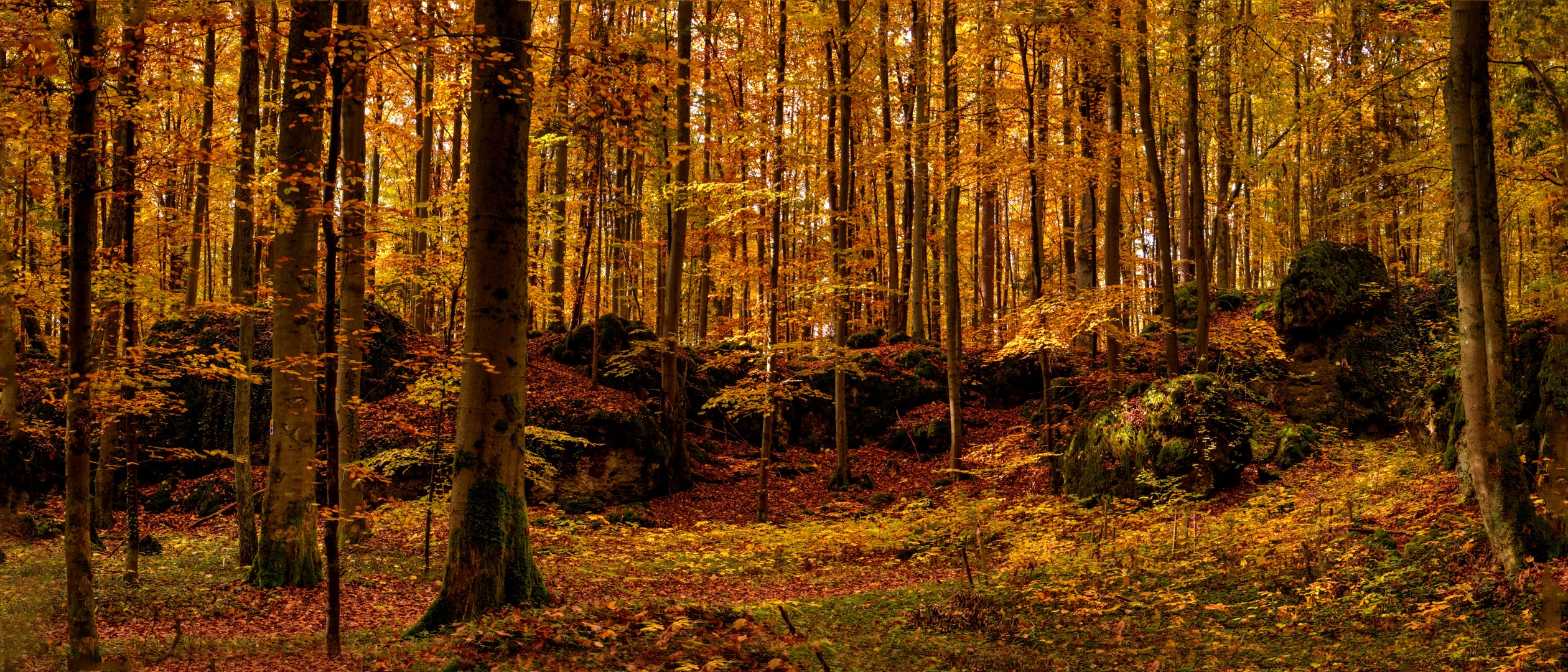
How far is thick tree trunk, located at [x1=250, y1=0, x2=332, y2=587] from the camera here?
840 centimetres

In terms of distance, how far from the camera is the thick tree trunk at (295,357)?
840 centimetres

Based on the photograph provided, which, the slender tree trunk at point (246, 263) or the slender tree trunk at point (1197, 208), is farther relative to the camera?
the slender tree trunk at point (1197, 208)

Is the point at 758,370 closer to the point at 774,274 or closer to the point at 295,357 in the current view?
the point at 774,274

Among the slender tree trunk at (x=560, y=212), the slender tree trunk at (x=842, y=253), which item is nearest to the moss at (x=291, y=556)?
the slender tree trunk at (x=560, y=212)

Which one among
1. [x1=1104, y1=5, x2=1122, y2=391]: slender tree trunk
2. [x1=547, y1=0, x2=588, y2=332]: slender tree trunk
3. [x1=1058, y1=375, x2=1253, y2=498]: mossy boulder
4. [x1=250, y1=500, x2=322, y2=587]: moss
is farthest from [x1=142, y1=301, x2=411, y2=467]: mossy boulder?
[x1=1104, y1=5, x2=1122, y2=391]: slender tree trunk

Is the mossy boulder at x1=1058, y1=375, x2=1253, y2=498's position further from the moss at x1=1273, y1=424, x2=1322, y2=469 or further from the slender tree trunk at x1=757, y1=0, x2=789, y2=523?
the slender tree trunk at x1=757, y1=0, x2=789, y2=523

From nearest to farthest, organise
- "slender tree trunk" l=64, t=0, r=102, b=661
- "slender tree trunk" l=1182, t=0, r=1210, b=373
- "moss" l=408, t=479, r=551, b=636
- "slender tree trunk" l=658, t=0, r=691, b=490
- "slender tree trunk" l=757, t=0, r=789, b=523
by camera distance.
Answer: "slender tree trunk" l=64, t=0, r=102, b=661 < "moss" l=408, t=479, r=551, b=636 < "slender tree trunk" l=1182, t=0, r=1210, b=373 < "slender tree trunk" l=757, t=0, r=789, b=523 < "slender tree trunk" l=658, t=0, r=691, b=490

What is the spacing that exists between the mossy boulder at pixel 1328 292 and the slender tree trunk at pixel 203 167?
1788 centimetres

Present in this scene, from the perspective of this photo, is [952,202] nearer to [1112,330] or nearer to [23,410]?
[1112,330]

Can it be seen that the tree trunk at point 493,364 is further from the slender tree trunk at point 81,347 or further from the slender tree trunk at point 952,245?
the slender tree trunk at point 952,245

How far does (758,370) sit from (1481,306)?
11.5m

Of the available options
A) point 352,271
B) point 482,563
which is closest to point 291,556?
point 352,271

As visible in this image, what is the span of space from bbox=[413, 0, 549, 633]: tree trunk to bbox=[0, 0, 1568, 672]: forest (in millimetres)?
34

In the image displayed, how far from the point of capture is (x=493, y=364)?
22.0 feet
